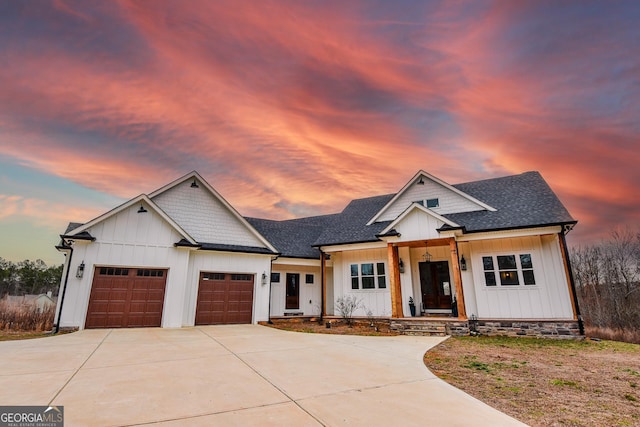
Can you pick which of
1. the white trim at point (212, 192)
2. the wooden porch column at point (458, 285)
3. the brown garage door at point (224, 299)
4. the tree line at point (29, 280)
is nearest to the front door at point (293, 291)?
the white trim at point (212, 192)

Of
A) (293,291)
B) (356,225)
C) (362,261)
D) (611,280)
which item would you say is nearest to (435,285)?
(362,261)

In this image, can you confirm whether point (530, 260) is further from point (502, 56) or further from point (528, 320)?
point (502, 56)

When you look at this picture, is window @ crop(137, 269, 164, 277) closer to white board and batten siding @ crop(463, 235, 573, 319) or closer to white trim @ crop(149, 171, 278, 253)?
white trim @ crop(149, 171, 278, 253)

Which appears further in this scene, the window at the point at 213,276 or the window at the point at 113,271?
the window at the point at 213,276

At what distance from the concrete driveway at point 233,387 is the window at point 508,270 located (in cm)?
668

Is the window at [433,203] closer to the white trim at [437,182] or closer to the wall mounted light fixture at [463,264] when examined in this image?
the white trim at [437,182]

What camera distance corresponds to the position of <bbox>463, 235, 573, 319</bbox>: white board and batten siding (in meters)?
10.9

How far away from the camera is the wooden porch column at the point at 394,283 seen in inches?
483

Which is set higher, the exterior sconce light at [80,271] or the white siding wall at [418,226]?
the white siding wall at [418,226]

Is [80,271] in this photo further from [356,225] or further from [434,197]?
[434,197]

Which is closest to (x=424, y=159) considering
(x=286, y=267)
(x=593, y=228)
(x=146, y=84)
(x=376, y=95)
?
(x=376, y=95)

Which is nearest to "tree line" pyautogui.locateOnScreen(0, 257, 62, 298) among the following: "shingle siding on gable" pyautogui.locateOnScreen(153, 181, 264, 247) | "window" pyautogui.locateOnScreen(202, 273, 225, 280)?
"shingle siding on gable" pyautogui.locateOnScreen(153, 181, 264, 247)

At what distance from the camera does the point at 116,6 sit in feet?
29.6

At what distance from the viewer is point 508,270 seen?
39.0 ft
